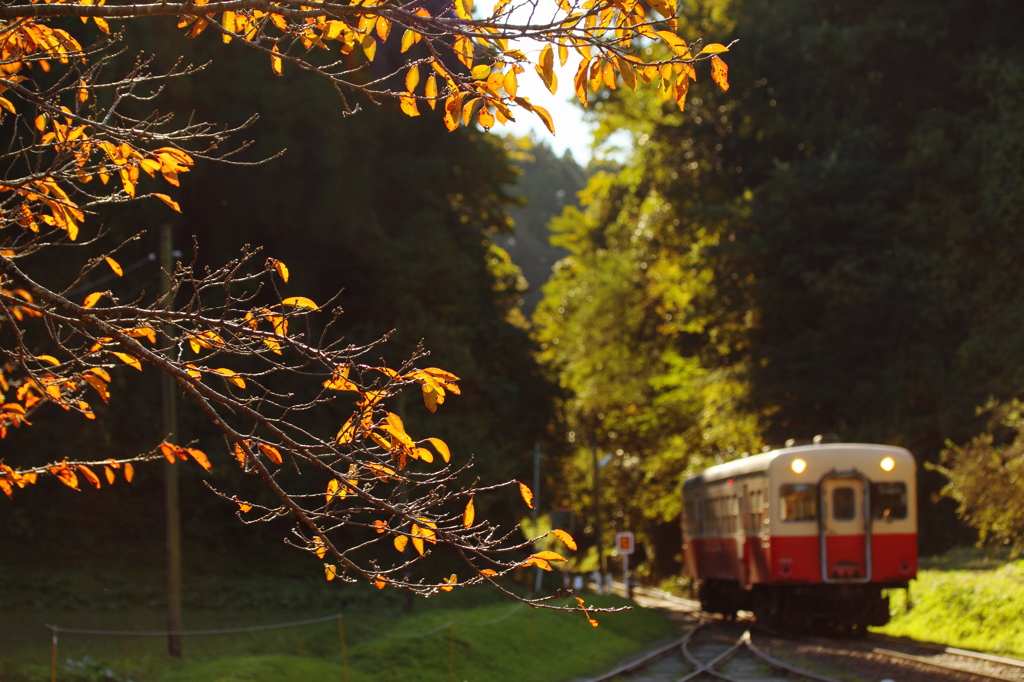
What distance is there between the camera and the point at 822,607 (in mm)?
18875

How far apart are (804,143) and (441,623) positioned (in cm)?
1938

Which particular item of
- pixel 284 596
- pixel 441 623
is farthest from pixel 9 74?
pixel 284 596

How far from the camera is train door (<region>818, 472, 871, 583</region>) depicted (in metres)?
17.6

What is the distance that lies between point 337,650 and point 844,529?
27.8ft

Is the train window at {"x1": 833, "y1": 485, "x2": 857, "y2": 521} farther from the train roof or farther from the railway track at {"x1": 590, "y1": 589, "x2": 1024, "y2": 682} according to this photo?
the railway track at {"x1": 590, "y1": 589, "x2": 1024, "y2": 682}

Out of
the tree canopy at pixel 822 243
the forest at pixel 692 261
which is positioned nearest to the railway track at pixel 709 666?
the forest at pixel 692 261

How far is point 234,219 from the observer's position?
74.2 ft

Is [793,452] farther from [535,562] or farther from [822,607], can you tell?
[535,562]

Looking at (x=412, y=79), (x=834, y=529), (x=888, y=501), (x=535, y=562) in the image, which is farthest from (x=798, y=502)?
(x=412, y=79)


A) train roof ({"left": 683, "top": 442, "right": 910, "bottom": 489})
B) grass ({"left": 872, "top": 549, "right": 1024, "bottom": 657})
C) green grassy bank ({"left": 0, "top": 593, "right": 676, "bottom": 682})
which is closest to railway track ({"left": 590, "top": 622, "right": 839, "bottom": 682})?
green grassy bank ({"left": 0, "top": 593, "right": 676, "bottom": 682})

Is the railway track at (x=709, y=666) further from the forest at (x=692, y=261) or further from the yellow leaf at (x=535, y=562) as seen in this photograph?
the yellow leaf at (x=535, y=562)

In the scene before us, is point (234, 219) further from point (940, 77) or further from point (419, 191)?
point (940, 77)

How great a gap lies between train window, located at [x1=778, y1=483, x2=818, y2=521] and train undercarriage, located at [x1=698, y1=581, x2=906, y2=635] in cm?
129

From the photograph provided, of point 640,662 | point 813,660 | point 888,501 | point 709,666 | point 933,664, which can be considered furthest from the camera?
point 888,501
